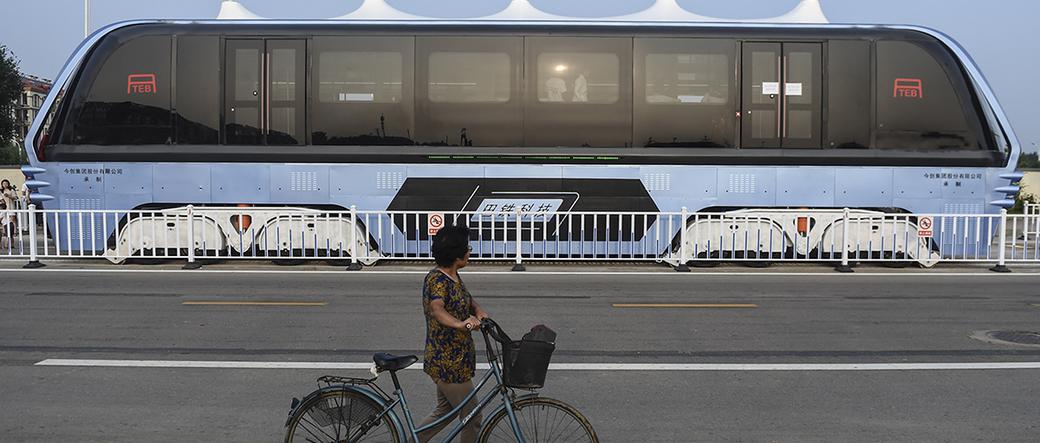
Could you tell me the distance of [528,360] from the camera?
14.3 feet

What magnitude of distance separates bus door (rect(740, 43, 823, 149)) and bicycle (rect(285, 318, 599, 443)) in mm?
11320

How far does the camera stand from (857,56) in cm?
1523

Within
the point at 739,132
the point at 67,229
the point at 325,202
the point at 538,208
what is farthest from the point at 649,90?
the point at 67,229

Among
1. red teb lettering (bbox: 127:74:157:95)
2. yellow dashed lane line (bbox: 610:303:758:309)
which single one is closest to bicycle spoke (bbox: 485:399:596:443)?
yellow dashed lane line (bbox: 610:303:758:309)

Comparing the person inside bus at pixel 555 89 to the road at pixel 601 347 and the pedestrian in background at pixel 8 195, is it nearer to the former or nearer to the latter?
the road at pixel 601 347

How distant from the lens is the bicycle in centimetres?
464

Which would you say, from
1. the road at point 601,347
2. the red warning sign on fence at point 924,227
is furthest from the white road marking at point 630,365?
the red warning sign on fence at point 924,227

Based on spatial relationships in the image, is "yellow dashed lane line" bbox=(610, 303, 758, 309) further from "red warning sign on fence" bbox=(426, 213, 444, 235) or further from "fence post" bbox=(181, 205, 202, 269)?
"fence post" bbox=(181, 205, 202, 269)

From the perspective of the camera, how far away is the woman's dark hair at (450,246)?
15.7 feet

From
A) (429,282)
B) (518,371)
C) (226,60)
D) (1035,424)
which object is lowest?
(1035,424)

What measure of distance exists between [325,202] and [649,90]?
18.7 feet

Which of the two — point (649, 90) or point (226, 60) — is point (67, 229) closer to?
point (226, 60)

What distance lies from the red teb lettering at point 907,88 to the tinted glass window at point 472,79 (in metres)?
6.38

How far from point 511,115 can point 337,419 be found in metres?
10.9
